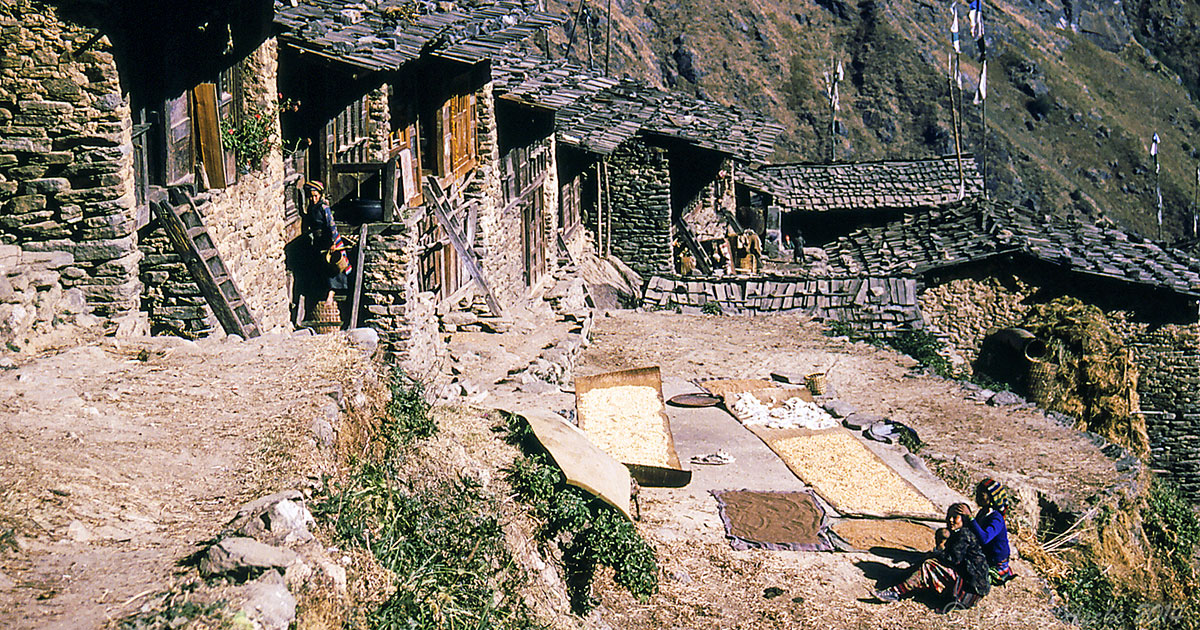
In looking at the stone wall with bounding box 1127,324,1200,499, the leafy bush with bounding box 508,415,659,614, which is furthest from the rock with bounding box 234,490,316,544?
the stone wall with bounding box 1127,324,1200,499

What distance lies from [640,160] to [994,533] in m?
19.1

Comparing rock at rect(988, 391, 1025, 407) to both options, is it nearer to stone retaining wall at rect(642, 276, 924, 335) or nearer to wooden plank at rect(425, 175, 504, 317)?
stone retaining wall at rect(642, 276, 924, 335)

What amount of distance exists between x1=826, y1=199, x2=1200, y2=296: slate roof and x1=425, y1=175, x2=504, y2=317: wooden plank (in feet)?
31.5

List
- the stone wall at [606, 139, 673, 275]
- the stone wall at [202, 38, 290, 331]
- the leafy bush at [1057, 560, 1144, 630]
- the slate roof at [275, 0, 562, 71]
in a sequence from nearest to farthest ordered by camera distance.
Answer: the leafy bush at [1057, 560, 1144, 630] < the stone wall at [202, 38, 290, 331] < the slate roof at [275, 0, 562, 71] < the stone wall at [606, 139, 673, 275]

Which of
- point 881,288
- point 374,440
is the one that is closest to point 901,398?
point 881,288

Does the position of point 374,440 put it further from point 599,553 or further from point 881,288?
point 881,288

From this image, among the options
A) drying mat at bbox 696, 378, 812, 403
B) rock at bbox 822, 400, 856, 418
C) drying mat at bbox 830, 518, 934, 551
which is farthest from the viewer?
drying mat at bbox 696, 378, 812, 403

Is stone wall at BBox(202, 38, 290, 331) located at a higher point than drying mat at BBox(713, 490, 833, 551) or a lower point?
higher

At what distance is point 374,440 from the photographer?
28.0ft

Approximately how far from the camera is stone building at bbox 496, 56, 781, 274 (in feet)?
86.4

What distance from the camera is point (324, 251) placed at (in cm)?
1402

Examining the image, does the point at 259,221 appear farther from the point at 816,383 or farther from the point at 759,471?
the point at 816,383

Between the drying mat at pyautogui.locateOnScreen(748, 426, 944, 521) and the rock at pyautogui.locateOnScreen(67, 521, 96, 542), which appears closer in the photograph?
the rock at pyautogui.locateOnScreen(67, 521, 96, 542)

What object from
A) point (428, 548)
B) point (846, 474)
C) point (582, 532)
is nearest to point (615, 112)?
point (846, 474)
